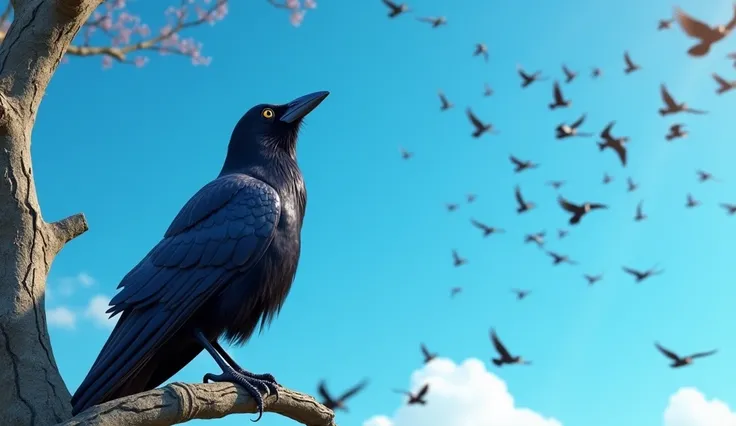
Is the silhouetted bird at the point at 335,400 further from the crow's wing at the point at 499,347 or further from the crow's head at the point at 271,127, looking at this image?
the crow's wing at the point at 499,347

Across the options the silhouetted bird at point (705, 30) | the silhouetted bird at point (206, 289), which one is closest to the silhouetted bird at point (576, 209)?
the silhouetted bird at point (705, 30)

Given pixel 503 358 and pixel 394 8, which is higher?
pixel 394 8

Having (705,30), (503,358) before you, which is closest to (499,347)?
(503,358)

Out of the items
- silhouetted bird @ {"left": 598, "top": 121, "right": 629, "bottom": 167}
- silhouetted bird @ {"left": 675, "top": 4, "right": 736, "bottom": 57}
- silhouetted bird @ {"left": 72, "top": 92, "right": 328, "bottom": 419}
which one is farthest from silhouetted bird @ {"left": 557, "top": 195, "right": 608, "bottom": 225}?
silhouetted bird @ {"left": 72, "top": 92, "right": 328, "bottom": 419}

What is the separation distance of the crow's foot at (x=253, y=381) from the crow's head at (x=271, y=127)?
43.6 inches

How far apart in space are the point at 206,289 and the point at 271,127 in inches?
41.1

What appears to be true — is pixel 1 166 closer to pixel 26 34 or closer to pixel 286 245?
pixel 26 34

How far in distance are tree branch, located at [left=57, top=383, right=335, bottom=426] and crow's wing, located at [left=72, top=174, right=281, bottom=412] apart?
12.1 inches

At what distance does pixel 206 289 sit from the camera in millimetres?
2990

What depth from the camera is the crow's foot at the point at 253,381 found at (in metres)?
2.92

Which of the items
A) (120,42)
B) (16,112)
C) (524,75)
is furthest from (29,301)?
(524,75)

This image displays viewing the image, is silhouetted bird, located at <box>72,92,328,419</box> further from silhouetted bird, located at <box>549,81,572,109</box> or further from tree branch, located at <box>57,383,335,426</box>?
silhouetted bird, located at <box>549,81,572,109</box>

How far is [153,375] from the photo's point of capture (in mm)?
3203

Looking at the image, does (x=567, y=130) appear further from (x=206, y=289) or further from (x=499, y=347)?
(x=206, y=289)
